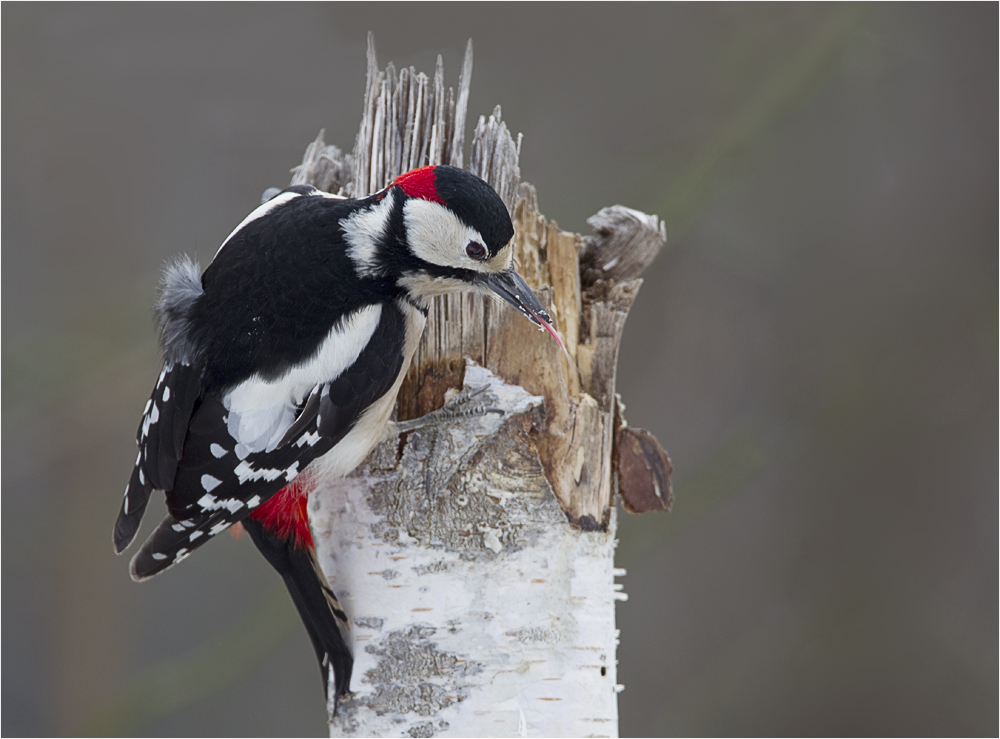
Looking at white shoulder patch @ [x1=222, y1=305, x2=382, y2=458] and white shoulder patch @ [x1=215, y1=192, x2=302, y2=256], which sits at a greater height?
white shoulder patch @ [x1=215, y1=192, x2=302, y2=256]

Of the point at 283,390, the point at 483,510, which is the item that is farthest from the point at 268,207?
the point at 483,510

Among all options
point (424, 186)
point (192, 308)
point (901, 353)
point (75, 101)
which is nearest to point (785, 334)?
point (901, 353)

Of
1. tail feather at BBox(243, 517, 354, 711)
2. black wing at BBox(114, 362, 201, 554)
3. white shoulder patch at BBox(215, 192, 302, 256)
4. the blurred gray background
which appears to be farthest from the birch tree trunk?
the blurred gray background

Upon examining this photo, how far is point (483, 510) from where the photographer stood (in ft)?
4.41

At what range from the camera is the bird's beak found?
1.30m

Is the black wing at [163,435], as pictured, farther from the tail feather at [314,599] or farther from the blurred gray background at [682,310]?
the blurred gray background at [682,310]

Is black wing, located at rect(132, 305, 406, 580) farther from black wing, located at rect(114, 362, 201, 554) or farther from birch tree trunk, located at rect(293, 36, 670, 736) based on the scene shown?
birch tree trunk, located at rect(293, 36, 670, 736)

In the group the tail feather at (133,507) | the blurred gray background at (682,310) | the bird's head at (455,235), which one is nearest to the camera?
the bird's head at (455,235)

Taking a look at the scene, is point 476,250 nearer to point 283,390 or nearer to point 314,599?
point 283,390

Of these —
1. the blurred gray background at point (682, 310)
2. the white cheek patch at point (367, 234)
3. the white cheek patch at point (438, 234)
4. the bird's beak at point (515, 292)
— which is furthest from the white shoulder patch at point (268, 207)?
the blurred gray background at point (682, 310)

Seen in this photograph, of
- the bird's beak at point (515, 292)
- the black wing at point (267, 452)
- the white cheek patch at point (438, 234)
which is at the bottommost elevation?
the black wing at point (267, 452)

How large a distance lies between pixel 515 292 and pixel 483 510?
0.35 m

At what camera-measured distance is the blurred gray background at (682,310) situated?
241cm

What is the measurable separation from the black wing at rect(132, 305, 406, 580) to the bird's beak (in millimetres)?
172
